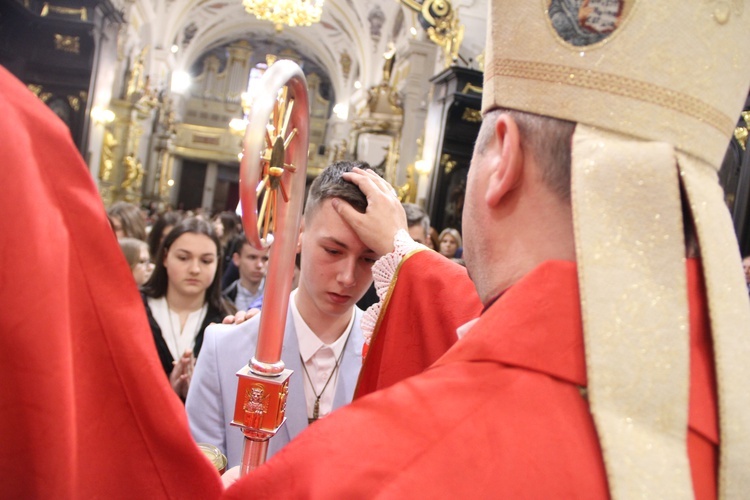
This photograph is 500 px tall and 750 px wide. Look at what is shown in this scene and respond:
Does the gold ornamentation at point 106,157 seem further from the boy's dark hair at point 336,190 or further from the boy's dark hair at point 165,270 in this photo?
the boy's dark hair at point 336,190

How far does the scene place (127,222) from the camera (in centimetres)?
563

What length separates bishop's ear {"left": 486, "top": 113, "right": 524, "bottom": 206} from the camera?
98 cm

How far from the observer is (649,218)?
0.90 m

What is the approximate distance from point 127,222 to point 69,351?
520 centimetres

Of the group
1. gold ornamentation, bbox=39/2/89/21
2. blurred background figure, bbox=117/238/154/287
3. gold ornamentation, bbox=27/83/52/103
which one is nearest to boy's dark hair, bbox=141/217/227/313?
blurred background figure, bbox=117/238/154/287

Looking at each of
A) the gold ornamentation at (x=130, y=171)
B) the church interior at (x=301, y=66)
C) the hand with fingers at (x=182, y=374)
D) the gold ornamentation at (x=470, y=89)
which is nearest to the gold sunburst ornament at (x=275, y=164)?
the church interior at (x=301, y=66)

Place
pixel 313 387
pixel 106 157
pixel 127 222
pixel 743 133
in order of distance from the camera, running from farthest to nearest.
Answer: pixel 106 157, pixel 743 133, pixel 127 222, pixel 313 387

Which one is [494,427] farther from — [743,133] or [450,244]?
[450,244]

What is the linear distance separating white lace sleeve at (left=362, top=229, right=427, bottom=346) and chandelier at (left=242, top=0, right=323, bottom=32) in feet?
37.8

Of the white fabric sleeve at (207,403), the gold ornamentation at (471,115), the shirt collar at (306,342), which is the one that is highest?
the gold ornamentation at (471,115)

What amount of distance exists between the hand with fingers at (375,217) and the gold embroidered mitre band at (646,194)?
80cm

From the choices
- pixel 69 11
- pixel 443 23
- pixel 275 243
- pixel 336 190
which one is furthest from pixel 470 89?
pixel 275 243

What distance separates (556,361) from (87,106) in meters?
11.9

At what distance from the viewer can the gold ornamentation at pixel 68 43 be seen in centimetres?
1112
